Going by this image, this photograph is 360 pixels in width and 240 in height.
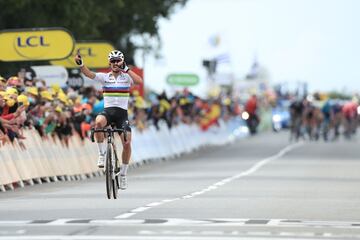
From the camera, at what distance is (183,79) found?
56500mm

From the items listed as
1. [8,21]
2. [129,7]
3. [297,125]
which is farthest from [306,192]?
[297,125]

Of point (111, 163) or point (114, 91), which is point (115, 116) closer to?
point (114, 91)

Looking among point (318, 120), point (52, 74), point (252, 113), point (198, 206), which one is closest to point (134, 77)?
point (198, 206)

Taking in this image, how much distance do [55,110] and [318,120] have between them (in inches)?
1328

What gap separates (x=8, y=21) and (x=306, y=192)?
21244 mm

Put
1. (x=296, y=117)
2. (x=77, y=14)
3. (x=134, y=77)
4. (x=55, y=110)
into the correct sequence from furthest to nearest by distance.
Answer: (x=296, y=117), (x=77, y=14), (x=55, y=110), (x=134, y=77)

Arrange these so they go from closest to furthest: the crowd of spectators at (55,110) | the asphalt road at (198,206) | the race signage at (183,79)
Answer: the asphalt road at (198,206), the crowd of spectators at (55,110), the race signage at (183,79)

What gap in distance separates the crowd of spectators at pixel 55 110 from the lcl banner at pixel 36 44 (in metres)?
0.78

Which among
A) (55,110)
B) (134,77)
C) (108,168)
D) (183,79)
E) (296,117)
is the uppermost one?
(183,79)

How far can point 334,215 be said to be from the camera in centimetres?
1762

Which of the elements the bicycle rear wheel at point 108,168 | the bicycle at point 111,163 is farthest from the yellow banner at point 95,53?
the bicycle rear wheel at point 108,168

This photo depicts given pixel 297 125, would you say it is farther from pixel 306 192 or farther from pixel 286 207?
pixel 286 207

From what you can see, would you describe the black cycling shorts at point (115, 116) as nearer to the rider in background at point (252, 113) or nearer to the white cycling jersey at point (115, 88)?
the white cycling jersey at point (115, 88)

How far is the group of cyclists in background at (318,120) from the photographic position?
59.8 m
